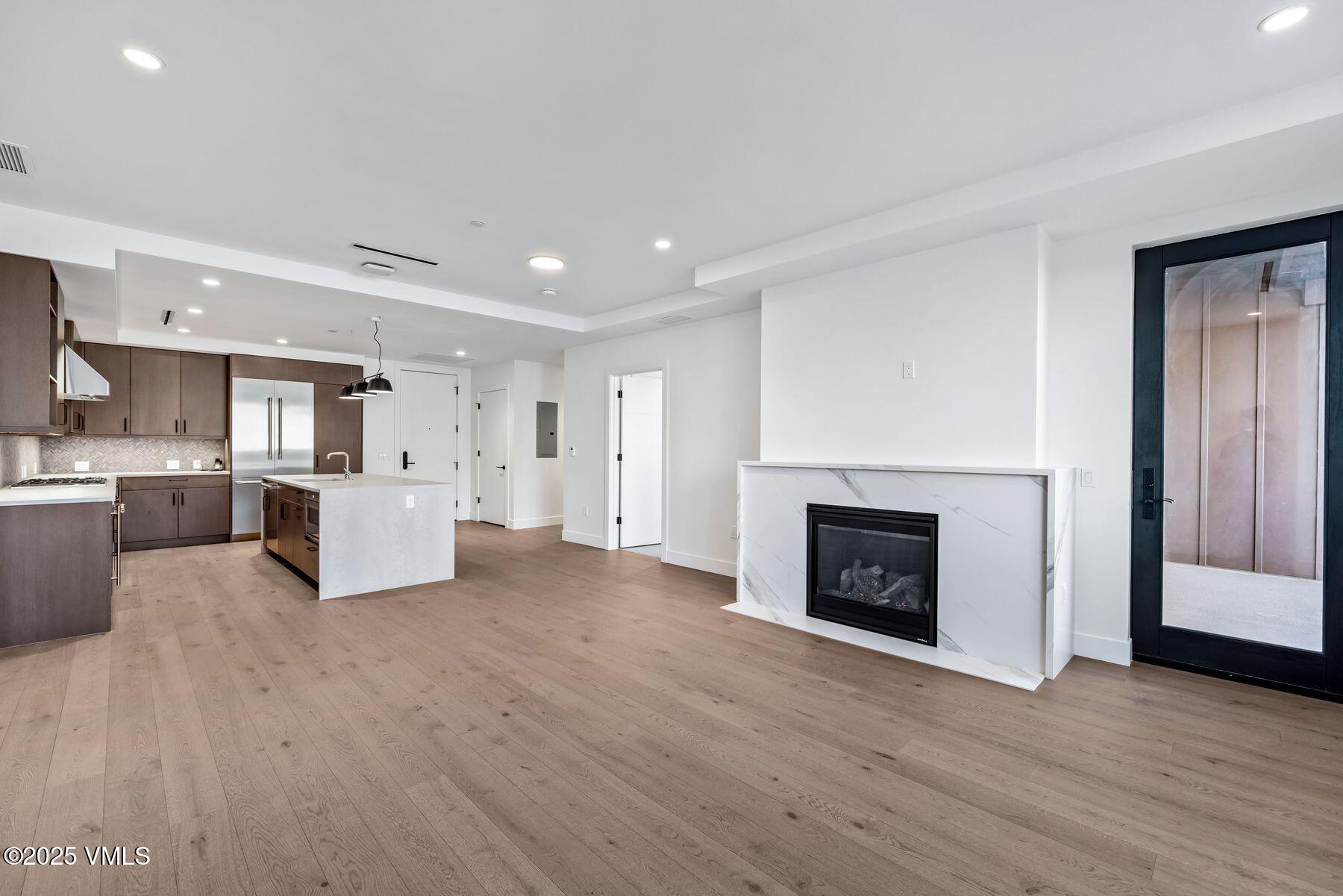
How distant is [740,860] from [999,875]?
75 centimetres

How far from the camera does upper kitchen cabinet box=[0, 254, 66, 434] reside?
138 inches

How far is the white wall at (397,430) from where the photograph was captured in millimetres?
8500

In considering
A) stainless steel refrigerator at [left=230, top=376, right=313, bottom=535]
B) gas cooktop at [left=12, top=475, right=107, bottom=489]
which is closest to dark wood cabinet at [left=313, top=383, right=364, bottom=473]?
stainless steel refrigerator at [left=230, top=376, right=313, bottom=535]

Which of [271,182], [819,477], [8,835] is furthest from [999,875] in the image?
[271,182]

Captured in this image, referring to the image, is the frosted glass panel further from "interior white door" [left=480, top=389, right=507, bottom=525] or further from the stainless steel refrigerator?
the stainless steel refrigerator

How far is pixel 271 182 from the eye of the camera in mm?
3100

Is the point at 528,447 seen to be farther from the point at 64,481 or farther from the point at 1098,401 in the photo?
the point at 1098,401

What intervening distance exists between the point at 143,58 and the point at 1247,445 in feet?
17.6

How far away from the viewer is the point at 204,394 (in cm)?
714

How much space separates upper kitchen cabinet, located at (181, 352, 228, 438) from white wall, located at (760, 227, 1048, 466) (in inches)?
269

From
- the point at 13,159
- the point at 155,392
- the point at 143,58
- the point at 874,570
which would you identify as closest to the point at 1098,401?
the point at 874,570

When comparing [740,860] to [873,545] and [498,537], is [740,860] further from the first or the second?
[498,537]

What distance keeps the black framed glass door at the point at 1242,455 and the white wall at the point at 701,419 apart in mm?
2823

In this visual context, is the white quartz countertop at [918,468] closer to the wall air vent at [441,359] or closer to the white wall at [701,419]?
the white wall at [701,419]
